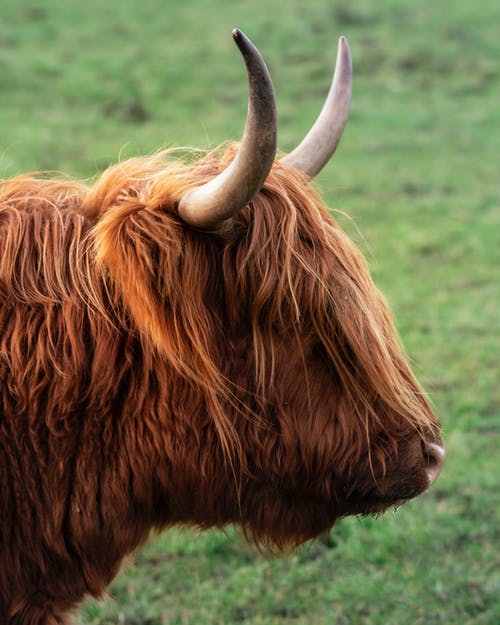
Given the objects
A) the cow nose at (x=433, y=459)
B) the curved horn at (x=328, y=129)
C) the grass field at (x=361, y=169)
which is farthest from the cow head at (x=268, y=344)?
the grass field at (x=361, y=169)

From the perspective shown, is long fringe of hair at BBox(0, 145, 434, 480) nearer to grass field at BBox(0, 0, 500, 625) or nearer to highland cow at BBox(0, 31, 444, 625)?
highland cow at BBox(0, 31, 444, 625)

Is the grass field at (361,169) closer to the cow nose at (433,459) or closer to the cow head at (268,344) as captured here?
the cow head at (268,344)

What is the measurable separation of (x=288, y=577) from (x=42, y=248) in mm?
1966

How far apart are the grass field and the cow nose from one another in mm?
650

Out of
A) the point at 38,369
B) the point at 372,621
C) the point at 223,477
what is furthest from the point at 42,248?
the point at 372,621

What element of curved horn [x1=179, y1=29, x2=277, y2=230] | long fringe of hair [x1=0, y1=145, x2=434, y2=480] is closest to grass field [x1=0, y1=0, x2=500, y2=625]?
long fringe of hair [x1=0, y1=145, x2=434, y2=480]

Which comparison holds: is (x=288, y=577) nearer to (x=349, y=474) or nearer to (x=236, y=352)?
(x=349, y=474)

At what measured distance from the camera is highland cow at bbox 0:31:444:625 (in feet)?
7.63

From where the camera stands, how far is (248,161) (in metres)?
2.12

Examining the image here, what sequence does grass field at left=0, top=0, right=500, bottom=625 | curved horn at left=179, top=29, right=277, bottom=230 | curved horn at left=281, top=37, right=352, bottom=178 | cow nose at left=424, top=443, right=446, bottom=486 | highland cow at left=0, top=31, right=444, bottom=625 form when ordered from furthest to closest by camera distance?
grass field at left=0, top=0, right=500, bottom=625 → curved horn at left=281, top=37, right=352, bottom=178 → cow nose at left=424, top=443, right=446, bottom=486 → highland cow at left=0, top=31, right=444, bottom=625 → curved horn at left=179, top=29, right=277, bottom=230

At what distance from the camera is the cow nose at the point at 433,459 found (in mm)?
2584

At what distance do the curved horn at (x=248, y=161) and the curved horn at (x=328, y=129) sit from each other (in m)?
0.55

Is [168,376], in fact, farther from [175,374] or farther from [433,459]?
[433,459]

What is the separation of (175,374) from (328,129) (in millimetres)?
845
